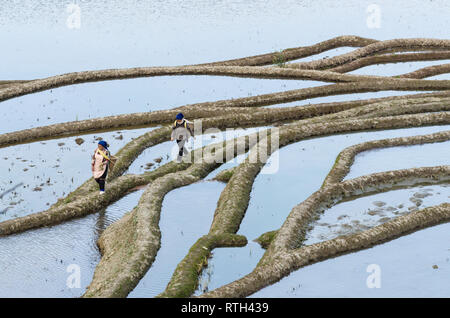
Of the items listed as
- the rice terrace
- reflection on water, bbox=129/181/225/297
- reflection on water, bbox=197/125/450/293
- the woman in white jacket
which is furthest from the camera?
the woman in white jacket

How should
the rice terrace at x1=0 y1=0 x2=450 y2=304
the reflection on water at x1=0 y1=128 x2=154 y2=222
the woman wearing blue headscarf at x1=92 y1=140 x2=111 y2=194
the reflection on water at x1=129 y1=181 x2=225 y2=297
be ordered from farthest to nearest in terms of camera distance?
the reflection on water at x1=0 y1=128 x2=154 y2=222 < the woman wearing blue headscarf at x1=92 y1=140 x2=111 y2=194 < the rice terrace at x1=0 y1=0 x2=450 y2=304 < the reflection on water at x1=129 y1=181 x2=225 y2=297

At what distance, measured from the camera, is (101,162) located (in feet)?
91.2

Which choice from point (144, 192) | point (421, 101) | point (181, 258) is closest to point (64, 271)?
point (181, 258)

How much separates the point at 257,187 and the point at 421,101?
17.3 m

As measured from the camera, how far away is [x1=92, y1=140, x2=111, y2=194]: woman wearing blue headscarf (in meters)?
27.5

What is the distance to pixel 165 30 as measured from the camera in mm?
72562

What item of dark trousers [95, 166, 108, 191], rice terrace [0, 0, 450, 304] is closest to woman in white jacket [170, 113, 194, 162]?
rice terrace [0, 0, 450, 304]

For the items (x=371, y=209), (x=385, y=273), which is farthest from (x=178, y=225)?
(x=385, y=273)

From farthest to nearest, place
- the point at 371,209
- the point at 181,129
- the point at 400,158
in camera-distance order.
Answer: the point at 400,158 → the point at 181,129 → the point at 371,209

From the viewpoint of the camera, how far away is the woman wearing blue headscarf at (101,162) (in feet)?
90.2

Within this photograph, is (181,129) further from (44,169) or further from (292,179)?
(44,169)

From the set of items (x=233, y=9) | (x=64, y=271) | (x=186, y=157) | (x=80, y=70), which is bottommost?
(x=64, y=271)

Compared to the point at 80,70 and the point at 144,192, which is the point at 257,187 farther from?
the point at 80,70

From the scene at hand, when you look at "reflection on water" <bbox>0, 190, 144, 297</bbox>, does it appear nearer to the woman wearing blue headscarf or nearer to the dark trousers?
the dark trousers
